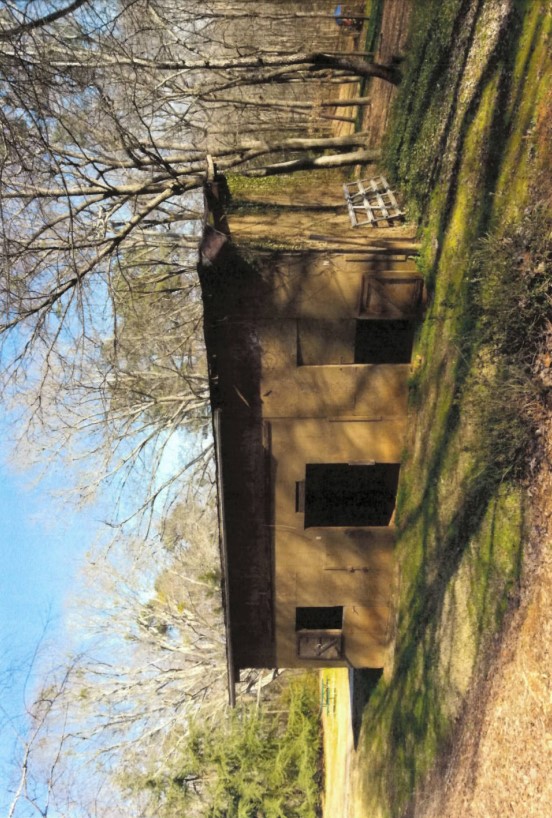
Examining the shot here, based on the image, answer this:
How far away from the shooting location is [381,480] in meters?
11.7

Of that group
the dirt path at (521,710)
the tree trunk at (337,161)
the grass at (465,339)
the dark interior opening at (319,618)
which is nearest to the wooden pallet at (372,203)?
the grass at (465,339)

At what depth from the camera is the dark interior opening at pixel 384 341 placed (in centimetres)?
1032

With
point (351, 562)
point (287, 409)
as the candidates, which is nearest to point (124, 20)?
point (287, 409)

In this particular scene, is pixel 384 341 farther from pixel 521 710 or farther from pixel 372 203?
pixel 521 710

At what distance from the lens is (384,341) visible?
11039 millimetres

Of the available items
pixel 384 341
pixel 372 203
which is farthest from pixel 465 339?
pixel 372 203

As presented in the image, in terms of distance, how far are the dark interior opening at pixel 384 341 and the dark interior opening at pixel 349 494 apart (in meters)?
Result: 2.02

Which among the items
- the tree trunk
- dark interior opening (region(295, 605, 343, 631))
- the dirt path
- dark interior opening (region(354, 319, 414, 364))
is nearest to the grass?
the dirt path

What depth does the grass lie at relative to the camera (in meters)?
6.66

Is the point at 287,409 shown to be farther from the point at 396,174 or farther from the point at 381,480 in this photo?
the point at 396,174

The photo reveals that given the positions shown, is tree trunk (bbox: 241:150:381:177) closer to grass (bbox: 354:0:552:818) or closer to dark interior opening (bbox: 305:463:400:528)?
grass (bbox: 354:0:552:818)

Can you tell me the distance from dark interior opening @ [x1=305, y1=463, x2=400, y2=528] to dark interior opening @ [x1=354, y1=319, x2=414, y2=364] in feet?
6.62

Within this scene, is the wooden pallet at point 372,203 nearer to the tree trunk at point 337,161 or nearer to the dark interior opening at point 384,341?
the tree trunk at point 337,161

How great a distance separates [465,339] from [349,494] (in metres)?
5.29
